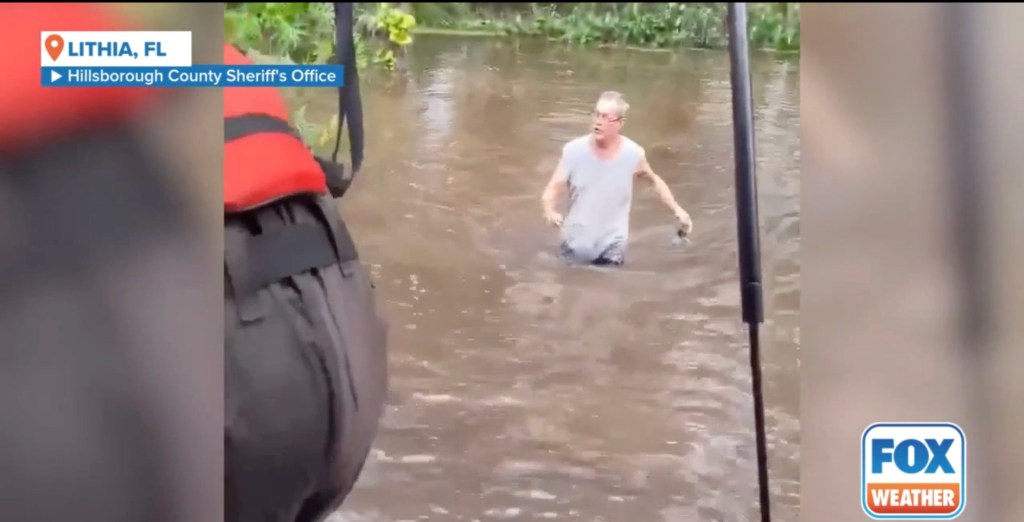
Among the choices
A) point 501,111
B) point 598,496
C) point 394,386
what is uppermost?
point 501,111

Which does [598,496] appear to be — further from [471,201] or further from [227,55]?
[227,55]

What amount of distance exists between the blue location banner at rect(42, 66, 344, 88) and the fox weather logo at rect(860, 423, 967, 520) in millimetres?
674

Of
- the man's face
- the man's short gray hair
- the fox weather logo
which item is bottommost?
the fox weather logo

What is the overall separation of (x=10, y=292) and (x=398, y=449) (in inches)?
17.4

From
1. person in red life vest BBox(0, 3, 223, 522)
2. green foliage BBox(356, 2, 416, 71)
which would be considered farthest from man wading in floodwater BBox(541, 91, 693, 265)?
person in red life vest BBox(0, 3, 223, 522)

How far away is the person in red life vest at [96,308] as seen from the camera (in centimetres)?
98

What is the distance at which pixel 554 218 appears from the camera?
98 centimetres

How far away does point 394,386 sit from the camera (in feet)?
3.26

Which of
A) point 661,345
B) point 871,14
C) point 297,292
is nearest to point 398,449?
point 297,292

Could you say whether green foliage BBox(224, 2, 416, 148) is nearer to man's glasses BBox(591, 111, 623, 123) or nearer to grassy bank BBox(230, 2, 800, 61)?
grassy bank BBox(230, 2, 800, 61)

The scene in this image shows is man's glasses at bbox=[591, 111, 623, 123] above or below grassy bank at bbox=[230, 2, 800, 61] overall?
below

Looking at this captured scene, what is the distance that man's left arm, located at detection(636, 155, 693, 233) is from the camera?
971 millimetres

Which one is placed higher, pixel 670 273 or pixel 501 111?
pixel 501 111

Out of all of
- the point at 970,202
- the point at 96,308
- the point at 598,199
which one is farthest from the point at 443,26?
the point at 970,202
